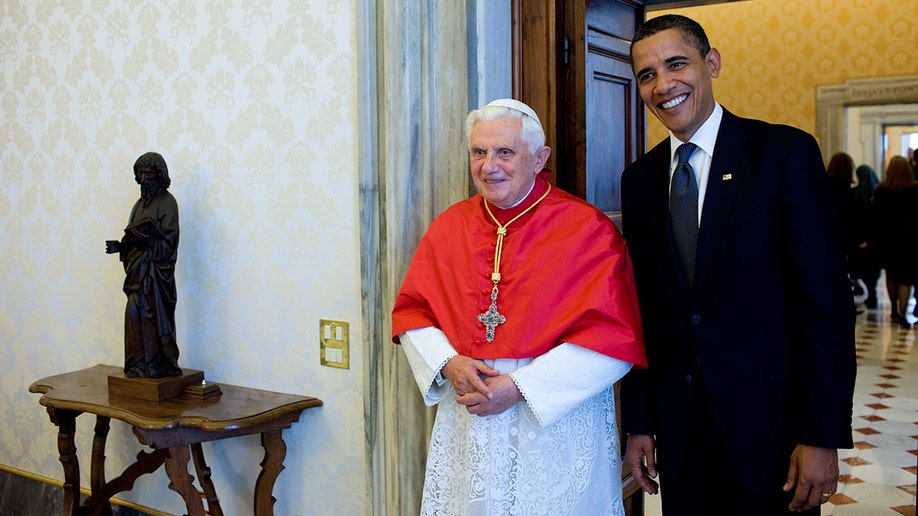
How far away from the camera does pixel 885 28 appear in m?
8.61

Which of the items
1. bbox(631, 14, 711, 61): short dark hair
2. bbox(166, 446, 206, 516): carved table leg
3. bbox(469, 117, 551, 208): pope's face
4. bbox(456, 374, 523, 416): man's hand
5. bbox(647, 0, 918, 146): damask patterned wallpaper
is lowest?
bbox(166, 446, 206, 516): carved table leg

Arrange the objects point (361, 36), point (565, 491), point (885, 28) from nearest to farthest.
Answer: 1. point (565, 491)
2. point (361, 36)
3. point (885, 28)

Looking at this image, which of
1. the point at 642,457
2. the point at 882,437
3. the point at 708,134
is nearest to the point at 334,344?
the point at 642,457

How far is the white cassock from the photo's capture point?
7.05ft

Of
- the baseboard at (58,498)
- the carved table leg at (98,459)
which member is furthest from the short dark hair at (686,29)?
the baseboard at (58,498)

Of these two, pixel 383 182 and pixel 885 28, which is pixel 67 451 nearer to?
pixel 383 182

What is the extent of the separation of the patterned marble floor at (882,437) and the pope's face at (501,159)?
2.45 meters

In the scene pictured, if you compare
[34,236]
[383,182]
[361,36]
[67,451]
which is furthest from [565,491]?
[34,236]

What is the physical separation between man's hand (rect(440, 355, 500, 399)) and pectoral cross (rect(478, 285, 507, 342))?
0.08 m

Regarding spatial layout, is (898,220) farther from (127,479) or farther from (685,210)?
(127,479)

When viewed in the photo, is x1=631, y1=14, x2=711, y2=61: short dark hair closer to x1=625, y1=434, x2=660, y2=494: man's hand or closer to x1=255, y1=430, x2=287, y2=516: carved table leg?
x1=625, y1=434, x2=660, y2=494: man's hand

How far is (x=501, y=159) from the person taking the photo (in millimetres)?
2256

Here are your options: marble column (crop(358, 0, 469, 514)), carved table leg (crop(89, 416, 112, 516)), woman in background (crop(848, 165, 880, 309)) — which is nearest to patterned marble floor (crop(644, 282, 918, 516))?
woman in background (crop(848, 165, 880, 309))

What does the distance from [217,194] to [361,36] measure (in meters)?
0.98
